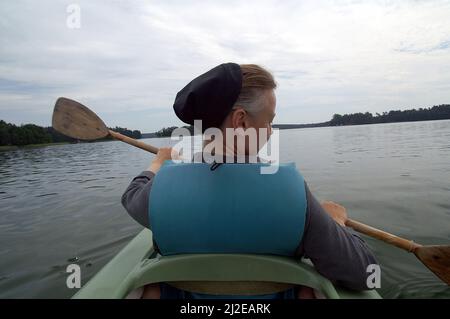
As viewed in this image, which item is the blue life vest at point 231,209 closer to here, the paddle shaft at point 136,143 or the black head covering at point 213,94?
the black head covering at point 213,94

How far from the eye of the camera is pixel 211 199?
1422mm

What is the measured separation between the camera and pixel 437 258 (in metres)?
2.30

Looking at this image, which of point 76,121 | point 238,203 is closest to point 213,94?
point 238,203

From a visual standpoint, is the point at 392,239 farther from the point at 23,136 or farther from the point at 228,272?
the point at 23,136

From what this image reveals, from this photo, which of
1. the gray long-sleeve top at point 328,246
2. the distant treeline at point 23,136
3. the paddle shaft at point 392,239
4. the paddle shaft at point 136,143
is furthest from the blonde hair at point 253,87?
the distant treeline at point 23,136

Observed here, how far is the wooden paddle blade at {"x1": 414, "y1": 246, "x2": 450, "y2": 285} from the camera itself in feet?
7.46

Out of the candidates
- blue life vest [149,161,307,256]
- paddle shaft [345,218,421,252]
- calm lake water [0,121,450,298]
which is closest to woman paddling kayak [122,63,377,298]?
blue life vest [149,161,307,256]

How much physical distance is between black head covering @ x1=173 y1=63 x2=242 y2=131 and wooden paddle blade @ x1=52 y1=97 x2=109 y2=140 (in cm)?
233

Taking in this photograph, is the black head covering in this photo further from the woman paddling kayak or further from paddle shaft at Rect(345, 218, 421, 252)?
paddle shaft at Rect(345, 218, 421, 252)

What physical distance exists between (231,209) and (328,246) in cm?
47

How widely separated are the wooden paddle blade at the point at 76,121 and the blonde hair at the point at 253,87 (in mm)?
2487
